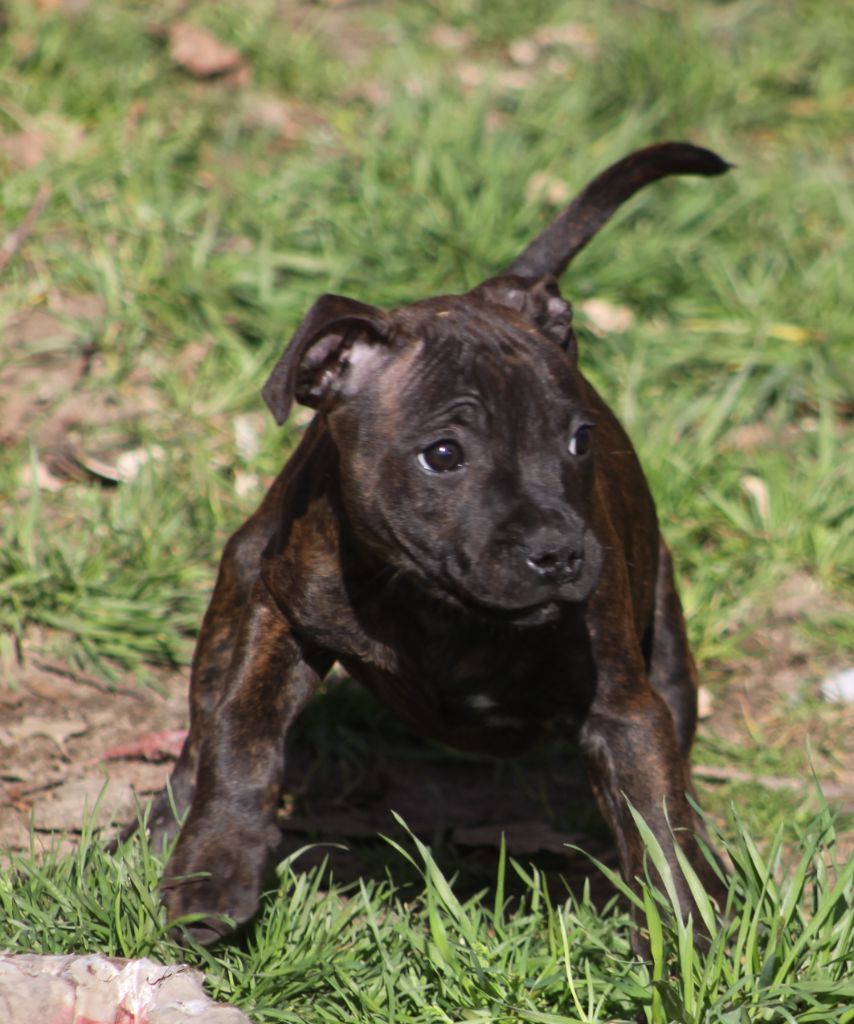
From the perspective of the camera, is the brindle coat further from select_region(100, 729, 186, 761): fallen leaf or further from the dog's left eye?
select_region(100, 729, 186, 761): fallen leaf

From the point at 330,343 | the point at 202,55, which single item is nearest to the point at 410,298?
the point at 202,55

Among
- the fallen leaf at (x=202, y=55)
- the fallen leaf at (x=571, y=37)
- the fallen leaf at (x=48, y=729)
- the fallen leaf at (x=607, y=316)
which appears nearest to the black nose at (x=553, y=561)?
the fallen leaf at (x=48, y=729)

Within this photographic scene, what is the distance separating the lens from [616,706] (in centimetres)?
398

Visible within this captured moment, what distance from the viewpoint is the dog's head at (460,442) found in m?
3.64

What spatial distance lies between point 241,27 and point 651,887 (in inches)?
228

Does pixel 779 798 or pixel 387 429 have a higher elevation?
pixel 387 429

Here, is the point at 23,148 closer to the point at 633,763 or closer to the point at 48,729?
the point at 48,729

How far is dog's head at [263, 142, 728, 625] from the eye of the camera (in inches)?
143

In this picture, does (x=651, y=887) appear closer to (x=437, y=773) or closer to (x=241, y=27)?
(x=437, y=773)

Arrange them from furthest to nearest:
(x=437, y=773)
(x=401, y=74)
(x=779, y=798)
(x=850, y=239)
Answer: (x=401, y=74)
(x=850, y=239)
(x=437, y=773)
(x=779, y=798)

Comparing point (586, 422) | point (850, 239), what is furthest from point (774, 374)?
point (586, 422)

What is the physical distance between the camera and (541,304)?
4262 millimetres

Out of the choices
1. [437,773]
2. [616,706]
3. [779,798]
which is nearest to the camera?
[616,706]

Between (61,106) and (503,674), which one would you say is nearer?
(503,674)
